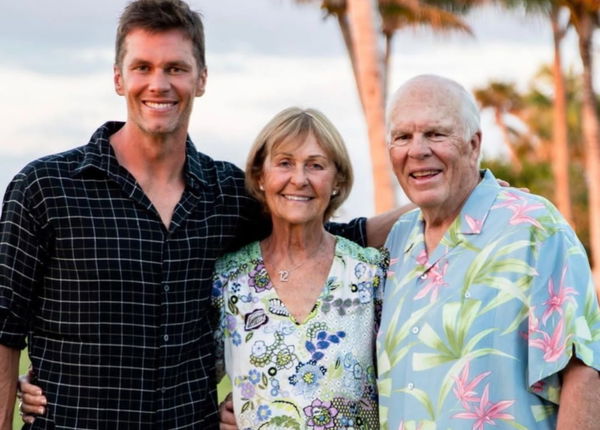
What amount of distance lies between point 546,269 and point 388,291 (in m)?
0.81

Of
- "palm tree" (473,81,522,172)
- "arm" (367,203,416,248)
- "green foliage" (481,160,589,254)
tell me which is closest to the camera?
"arm" (367,203,416,248)

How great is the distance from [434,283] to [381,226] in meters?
0.89

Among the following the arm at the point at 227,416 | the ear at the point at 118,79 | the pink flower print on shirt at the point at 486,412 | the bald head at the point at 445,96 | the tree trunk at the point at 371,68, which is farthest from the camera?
the tree trunk at the point at 371,68

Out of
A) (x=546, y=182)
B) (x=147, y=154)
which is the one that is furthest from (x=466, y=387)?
(x=546, y=182)

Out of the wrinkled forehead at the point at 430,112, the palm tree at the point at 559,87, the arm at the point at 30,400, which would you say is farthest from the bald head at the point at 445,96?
the palm tree at the point at 559,87

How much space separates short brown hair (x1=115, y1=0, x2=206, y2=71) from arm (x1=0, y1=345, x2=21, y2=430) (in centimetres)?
135

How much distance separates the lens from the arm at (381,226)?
4930mm

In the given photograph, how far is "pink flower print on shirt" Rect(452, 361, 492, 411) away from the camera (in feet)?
12.8

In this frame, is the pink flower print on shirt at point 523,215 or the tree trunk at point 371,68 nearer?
the pink flower print on shirt at point 523,215

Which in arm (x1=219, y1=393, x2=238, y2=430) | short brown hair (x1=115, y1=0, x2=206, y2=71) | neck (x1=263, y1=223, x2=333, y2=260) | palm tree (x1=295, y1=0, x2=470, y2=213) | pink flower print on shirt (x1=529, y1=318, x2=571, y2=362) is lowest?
arm (x1=219, y1=393, x2=238, y2=430)

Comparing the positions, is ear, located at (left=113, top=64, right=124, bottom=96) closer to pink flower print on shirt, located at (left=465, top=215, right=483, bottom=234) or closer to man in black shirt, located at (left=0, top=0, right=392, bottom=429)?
man in black shirt, located at (left=0, top=0, right=392, bottom=429)

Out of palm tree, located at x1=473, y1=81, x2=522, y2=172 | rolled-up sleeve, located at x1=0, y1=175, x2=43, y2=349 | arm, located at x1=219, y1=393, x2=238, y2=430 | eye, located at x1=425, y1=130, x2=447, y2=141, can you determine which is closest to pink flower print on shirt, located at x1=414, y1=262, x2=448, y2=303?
eye, located at x1=425, y1=130, x2=447, y2=141

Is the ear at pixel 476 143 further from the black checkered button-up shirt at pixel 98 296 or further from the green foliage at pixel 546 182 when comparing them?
the green foliage at pixel 546 182

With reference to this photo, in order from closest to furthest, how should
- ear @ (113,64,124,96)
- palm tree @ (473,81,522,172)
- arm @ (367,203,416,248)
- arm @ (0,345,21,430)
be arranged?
arm @ (0,345,21,430), ear @ (113,64,124,96), arm @ (367,203,416,248), palm tree @ (473,81,522,172)
